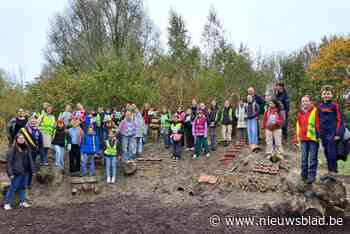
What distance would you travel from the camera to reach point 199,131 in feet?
41.5

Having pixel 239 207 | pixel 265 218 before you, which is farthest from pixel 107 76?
pixel 265 218

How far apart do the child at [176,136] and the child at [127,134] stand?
128 cm

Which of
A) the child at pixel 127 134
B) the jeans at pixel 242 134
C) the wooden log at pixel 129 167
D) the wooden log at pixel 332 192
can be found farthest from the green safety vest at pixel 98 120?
the wooden log at pixel 332 192

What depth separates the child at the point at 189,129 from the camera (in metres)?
13.6

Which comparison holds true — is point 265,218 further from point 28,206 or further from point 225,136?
point 225,136

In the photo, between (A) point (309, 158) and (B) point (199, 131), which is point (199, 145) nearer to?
(B) point (199, 131)

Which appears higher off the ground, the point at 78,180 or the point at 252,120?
the point at 252,120

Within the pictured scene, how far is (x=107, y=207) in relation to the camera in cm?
910

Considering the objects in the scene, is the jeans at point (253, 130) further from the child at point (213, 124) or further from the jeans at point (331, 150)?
the jeans at point (331, 150)

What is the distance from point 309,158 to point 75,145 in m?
6.54

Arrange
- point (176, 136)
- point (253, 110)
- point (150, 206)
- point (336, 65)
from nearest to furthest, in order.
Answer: point (150, 206)
point (253, 110)
point (176, 136)
point (336, 65)

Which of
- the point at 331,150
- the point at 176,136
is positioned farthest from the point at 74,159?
the point at 331,150

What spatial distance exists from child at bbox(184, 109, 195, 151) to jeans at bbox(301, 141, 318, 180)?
5887 mm

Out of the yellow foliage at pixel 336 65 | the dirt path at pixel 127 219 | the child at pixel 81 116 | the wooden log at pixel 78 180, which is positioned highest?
the yellow foliage at pixel 336 65
